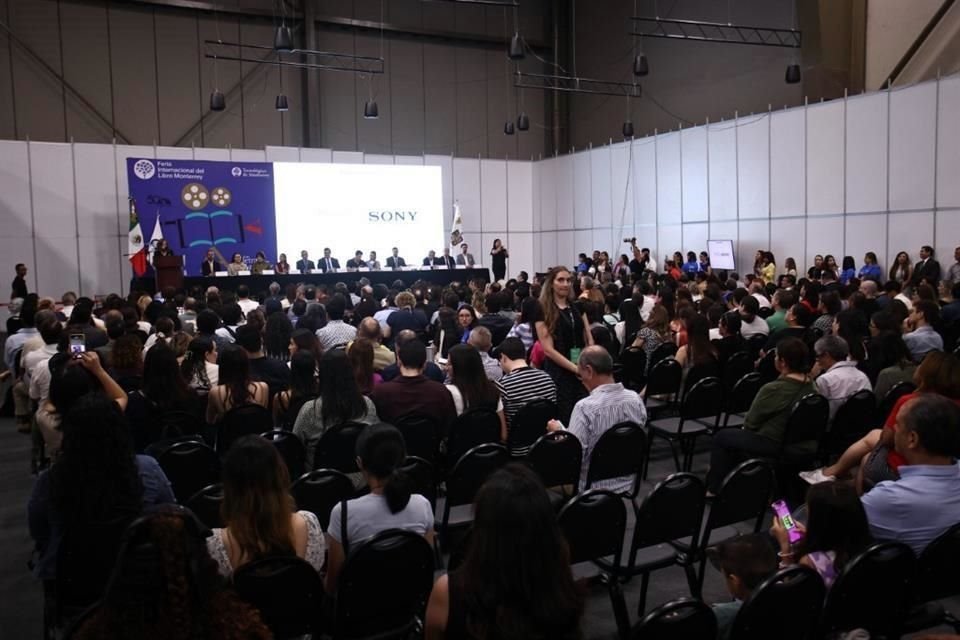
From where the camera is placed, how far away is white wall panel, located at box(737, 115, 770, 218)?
16844 millimetres

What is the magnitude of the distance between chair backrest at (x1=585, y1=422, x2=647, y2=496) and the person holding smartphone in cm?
141

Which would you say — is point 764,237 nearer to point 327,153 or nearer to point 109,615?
point 327,153

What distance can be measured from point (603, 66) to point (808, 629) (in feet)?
74.6

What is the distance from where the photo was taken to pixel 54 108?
61.2 ft

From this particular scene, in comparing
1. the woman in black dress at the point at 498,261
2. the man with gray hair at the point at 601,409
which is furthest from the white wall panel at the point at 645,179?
the man with gray hair at the point at 601,409

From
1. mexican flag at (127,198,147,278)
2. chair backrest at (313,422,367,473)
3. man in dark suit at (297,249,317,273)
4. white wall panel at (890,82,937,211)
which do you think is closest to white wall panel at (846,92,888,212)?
white wall panel at (890,82,937,211)

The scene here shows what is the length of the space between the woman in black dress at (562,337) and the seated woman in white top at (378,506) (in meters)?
2.51

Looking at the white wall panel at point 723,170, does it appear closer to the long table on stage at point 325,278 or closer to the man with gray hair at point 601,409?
the long table on stage at point 325,278

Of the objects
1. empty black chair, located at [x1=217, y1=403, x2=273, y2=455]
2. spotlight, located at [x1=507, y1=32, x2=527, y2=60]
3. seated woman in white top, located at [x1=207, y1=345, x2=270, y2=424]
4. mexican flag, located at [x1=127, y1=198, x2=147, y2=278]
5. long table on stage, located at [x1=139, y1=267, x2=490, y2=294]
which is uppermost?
spotlight, located at [x1=507, y1=32, x2=527, y2=60]

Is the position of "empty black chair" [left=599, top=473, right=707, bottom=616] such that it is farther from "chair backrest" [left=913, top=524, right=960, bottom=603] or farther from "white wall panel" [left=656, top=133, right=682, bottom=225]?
"white wall panel" [left=656, top=133, right=682, bottom=225]

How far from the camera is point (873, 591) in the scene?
8.62ft

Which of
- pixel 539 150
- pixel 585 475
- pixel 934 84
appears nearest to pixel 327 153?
pixel 539 150

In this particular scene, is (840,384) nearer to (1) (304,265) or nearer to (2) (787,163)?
(2) (787,163)

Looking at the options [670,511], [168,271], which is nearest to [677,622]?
[670,511]
